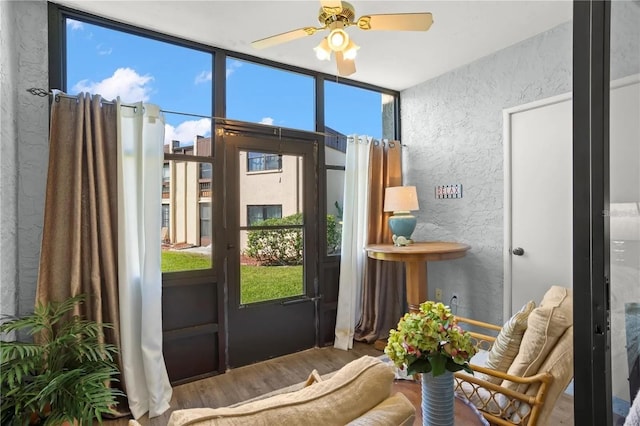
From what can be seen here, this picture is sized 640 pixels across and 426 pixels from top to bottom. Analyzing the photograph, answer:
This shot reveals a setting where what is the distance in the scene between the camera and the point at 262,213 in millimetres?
2852

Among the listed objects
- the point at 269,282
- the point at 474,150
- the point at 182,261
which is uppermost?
the point at 474,150

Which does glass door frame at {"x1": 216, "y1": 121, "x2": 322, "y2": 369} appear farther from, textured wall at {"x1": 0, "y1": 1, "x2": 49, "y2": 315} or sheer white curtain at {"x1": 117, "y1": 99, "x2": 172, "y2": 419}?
textured wall at {"x1": 0, "y1": 1, "x2": 49, "y2": 315}

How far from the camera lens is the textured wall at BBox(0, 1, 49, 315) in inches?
74.3

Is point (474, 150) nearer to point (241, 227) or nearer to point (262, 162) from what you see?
point (262, 162)

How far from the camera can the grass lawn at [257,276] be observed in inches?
97.3

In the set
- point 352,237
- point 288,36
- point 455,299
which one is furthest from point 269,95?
point 455,299

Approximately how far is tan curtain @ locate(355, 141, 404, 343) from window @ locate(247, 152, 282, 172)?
937 mm

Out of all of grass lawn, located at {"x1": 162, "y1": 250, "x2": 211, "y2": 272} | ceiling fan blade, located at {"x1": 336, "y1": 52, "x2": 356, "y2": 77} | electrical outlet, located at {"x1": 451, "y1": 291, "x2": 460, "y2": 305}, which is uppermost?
ceiling fan blade, located at {"x1": 336, "y1": 52, "x2": 356, "y2": 77}

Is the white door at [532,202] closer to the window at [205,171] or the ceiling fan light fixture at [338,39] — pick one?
the ceiling fan light fixture at [338,39]

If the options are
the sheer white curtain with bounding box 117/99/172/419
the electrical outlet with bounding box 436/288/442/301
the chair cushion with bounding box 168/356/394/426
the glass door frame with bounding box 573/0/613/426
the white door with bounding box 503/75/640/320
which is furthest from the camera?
the electrical outlet with bounding box 436/288/442/301

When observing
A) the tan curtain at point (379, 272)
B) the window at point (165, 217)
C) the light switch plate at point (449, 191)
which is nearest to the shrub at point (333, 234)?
the tan curtain at point (379, 272)

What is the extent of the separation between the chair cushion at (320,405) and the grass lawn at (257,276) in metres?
1.90

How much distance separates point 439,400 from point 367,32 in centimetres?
232

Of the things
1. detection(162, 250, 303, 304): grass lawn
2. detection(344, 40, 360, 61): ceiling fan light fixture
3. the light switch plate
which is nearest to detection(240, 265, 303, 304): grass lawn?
A: detection(162, 250, 303, 304): grass lawn
